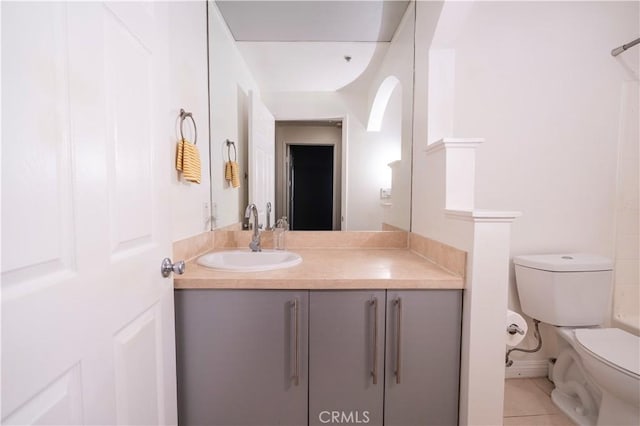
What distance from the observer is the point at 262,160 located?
1.66 m

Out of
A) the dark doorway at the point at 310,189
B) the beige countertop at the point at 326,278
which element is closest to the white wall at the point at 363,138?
the dark doorway at the point at 310,189

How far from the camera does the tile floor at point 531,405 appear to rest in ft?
4.59

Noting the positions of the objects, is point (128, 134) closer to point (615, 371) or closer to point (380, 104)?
point (380, 104)

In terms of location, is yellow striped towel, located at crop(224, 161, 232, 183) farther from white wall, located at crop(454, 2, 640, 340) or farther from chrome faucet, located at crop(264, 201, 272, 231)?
white wall, located at crop(454, 2, 640, 340)

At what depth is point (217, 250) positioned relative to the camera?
1545mm

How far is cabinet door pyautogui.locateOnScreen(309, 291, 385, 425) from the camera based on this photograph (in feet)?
3.39

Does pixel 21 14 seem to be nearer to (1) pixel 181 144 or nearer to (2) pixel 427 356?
(1) pixel 181 144

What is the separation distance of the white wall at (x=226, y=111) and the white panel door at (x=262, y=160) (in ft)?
0.18

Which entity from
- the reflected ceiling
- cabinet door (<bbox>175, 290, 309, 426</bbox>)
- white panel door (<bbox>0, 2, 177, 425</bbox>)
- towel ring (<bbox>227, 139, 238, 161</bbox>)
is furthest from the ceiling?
cabinet door (<bbox>175, 290, 309, 426</bbox>)

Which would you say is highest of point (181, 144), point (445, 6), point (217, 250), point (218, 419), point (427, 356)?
point (445, 6)

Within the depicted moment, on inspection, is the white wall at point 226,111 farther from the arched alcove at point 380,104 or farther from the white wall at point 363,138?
the arched alcove at point 380,104

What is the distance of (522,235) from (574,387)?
2.83 ft

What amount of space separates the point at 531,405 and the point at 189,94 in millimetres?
2477

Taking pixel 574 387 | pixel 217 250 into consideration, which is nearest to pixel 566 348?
pixel 574 387
